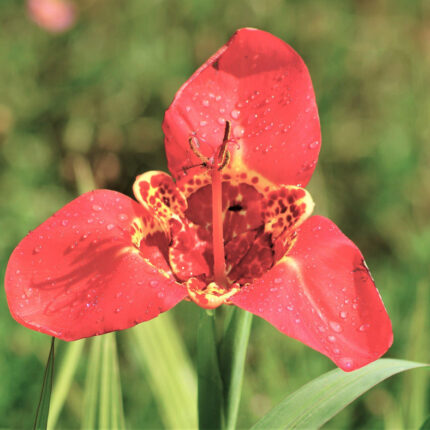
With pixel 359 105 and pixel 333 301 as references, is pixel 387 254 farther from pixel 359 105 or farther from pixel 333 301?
pixel 333 301

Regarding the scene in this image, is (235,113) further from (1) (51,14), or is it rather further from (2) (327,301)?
(1) (51,14)

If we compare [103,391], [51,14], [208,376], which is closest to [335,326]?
[208,376]

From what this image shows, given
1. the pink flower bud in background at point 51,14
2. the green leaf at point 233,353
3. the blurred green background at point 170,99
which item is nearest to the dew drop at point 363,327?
the green leaf at point 233,353

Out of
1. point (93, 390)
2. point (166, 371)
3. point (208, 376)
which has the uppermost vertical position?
point (208, 376)

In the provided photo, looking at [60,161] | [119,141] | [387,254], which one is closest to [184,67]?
[119,141]

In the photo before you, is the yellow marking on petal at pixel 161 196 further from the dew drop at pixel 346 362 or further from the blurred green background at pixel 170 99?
the blurred green background at pixel 170 99

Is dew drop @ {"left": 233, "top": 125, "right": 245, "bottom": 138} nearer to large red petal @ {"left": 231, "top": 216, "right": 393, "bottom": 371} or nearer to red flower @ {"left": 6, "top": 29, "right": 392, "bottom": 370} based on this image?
red flower @ {"left": 6, "top": 29, "right": 392, "bottom": 370}
